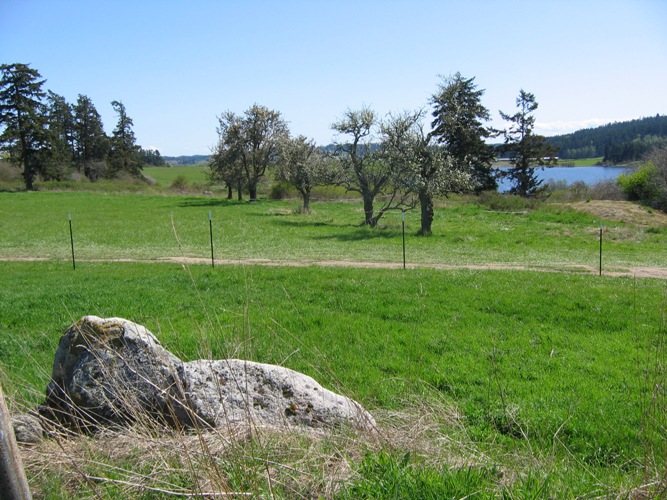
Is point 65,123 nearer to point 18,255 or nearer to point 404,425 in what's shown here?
point 18,255

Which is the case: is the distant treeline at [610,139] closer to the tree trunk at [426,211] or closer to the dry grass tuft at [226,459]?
the tree trunk at [426,211]

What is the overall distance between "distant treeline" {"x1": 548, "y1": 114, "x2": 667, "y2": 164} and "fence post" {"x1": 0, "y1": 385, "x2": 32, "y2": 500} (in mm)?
110463

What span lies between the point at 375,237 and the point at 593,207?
19.8 m

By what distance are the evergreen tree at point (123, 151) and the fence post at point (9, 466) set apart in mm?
89665

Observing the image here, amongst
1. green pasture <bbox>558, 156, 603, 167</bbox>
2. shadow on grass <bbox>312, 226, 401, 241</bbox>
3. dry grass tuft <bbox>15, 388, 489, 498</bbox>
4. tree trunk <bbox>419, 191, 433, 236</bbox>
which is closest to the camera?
dry grass tuft <bbox>15, 388, 489, 498</bbox>

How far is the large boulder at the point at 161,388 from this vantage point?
422 centimetres

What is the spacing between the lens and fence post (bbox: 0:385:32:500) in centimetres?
244

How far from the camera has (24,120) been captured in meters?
63.2

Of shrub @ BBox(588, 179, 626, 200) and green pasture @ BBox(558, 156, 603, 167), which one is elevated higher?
green pasture @ BBox(558, 156, 603, 167)

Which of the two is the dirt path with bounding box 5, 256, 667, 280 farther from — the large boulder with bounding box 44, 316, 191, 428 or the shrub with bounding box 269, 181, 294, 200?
the shrub with bounding box 269, 181, 294, 200

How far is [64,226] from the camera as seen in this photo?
32.1 m

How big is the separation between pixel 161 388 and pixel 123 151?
92.2 meters

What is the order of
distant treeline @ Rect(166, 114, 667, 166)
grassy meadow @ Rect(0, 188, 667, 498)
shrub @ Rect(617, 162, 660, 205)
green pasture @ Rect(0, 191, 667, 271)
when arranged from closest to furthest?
1. grassy meadow @ Rect(0, 188, 667, 498)
2. green pasture @ Rect(0, 191, 667, 271)
3. shrub @ Rect(617, 162, 660, 205)
4. distant treeline @ Rect(166, 114, 667, 166)

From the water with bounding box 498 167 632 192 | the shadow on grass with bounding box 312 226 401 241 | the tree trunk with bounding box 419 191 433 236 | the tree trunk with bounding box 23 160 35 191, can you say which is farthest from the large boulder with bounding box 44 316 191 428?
the tree trunk with bounding box 23 160 35 191
